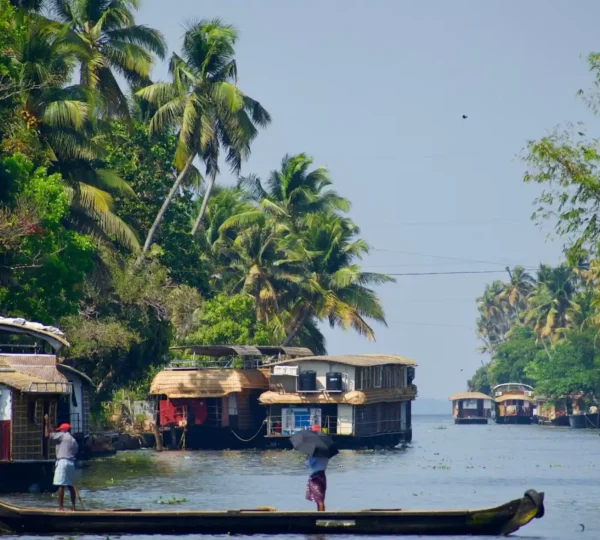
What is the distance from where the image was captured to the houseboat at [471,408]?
135 meters

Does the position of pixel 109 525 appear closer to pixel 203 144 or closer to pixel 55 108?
pixel 55 108

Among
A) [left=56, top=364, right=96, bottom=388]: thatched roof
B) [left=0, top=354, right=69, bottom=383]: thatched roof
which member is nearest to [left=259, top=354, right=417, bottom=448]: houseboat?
[left=56, top=364, right=96, bottom=388]: thatched roof

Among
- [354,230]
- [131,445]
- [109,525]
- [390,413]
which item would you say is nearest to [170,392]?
[131,445]

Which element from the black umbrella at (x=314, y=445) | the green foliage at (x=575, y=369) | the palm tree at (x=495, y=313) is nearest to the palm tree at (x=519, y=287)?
the palm tree at (x=495, y=313)

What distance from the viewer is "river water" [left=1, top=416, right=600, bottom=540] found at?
33.3 meters

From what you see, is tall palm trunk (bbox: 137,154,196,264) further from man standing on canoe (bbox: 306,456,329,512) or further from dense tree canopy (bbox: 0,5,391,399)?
man standing on canoe (bbox: 306,456,329,512)

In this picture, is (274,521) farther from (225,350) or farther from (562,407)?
(562,407)

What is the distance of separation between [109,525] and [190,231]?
131 ft

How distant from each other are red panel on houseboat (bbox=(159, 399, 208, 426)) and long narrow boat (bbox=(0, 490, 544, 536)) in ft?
117

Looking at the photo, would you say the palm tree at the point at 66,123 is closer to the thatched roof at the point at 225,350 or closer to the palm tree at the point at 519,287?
the thatched roof at the point at 225,350

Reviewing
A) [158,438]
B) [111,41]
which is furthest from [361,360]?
[111,41]

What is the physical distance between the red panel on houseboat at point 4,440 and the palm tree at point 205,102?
27185 millimetres

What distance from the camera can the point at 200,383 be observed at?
59.7 metres

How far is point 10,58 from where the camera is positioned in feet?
141
